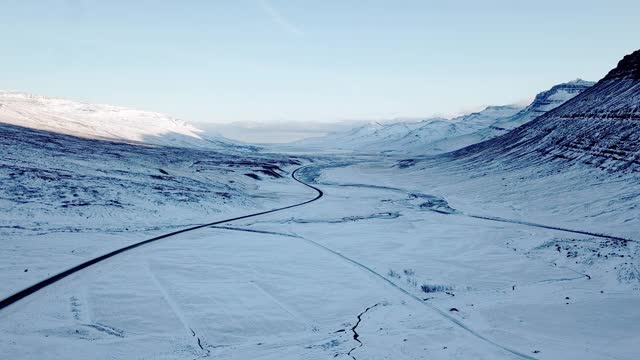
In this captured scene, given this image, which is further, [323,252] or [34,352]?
[323,252]

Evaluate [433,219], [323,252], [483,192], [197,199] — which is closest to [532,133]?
[483,192]

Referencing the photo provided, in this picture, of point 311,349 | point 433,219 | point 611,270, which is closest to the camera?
point 311,349

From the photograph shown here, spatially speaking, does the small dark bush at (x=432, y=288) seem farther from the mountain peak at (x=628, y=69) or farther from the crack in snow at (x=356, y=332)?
the mountain peak at (x=628, y=69)

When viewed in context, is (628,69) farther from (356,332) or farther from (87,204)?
(356,332)

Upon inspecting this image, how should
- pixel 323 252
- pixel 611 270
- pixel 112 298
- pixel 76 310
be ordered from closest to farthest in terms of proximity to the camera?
pixel 76 310
pixel 112 298
pixel 611 270
pixel 323 252

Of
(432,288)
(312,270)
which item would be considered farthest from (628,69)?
(312,270)

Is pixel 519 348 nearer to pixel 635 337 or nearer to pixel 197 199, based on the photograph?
pixel 635 337

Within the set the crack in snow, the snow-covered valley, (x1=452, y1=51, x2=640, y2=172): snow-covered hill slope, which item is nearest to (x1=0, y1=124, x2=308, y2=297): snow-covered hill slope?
the snow-covered valley
